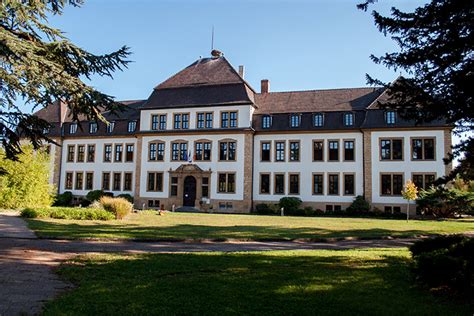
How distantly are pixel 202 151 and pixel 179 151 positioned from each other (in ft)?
8.30

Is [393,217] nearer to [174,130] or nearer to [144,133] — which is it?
[174,130]

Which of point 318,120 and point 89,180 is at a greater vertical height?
point 318,120

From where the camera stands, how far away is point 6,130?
1218 cm

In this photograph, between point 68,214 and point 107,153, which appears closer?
point 68,214

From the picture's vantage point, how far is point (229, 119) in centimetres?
4003

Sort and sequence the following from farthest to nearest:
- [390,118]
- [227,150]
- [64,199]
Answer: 1. [64,199]
2. [227,150]
3. [390,118]

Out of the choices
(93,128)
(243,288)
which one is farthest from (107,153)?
(243,288)

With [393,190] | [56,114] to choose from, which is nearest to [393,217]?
[393,190]

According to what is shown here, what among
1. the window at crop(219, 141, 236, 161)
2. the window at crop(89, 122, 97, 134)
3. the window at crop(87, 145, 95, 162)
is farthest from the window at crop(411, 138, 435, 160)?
the window at crop(89, 122, 97, 134)

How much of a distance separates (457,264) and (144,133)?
38.7m

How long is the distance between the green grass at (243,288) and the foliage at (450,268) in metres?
0.32

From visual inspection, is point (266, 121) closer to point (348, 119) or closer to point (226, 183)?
point (226, 183)

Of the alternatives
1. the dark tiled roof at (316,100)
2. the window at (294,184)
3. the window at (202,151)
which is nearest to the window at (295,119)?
the dark tiled roof at (316,100)

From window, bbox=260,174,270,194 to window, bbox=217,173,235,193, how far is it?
107 inches
